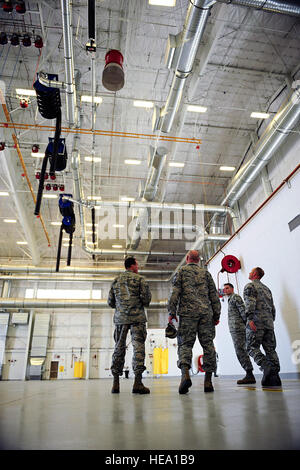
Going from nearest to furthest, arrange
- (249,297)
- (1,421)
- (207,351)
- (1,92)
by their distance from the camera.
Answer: (1,421)
(207,351)
(249,297)
(1,92)

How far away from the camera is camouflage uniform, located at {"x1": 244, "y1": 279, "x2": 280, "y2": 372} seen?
418 cm

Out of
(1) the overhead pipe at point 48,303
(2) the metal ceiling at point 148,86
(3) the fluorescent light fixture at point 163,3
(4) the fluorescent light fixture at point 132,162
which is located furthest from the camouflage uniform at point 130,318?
(1) the overhead pipe at point 48,303

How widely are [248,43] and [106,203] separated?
20.5ft

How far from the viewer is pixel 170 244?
17.7 m

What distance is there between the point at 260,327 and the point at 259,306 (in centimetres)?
30

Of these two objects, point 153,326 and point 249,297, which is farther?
point 153,326

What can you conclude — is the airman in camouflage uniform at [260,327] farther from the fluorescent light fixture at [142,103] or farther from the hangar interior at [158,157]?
the fluorescent light fixture at [142,103]

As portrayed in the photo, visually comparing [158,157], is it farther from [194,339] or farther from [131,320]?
[194,339]

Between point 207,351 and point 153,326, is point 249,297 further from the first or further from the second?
point 153,326

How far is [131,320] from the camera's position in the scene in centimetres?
382

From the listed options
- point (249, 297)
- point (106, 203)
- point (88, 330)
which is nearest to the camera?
point (249, 297)

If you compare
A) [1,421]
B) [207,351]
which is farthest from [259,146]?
[1,421]

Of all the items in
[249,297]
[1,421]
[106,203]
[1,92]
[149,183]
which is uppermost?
[1,92]

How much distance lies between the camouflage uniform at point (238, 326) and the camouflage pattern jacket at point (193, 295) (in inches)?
81.6
